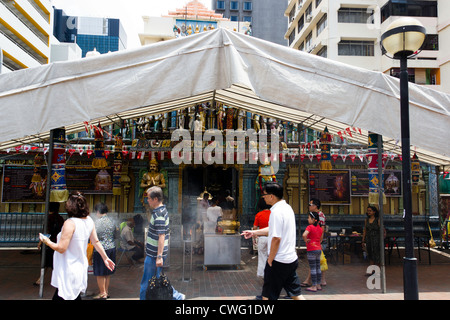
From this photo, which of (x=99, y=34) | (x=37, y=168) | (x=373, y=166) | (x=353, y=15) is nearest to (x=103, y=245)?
(x=373, y=166)

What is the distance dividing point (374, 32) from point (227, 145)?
2680cm

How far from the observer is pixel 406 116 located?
5602 mm

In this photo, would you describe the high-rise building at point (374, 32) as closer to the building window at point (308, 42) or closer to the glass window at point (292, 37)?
the building window at point (308, 42)

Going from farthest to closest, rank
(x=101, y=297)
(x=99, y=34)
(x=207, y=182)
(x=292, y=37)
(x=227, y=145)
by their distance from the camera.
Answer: (x=99, y=34) < (x=292, y=37) < (x=207, y=182) < (x=227, y=145) < (x=101, y=297)

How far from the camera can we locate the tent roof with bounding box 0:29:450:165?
19.6ft

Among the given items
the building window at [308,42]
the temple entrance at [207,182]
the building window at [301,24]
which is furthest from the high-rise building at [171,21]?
the temple entrance at [207,182]

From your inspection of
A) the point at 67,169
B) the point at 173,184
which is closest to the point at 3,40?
the point at 67,169

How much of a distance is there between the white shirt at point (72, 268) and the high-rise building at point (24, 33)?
1081 inches

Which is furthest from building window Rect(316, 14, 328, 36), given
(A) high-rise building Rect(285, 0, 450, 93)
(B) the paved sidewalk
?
(B) the paved sidewalk

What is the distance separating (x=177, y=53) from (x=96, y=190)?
842cm

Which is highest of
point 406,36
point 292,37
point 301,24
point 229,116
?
point 292,37

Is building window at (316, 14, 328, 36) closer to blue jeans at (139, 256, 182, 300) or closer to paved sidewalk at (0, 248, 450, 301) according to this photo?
paved sidewalk at (0, 248, 450, 301)

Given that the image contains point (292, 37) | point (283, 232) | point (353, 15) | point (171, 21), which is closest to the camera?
point (283, 232)

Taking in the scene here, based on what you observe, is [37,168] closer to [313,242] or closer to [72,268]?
[72,268]
